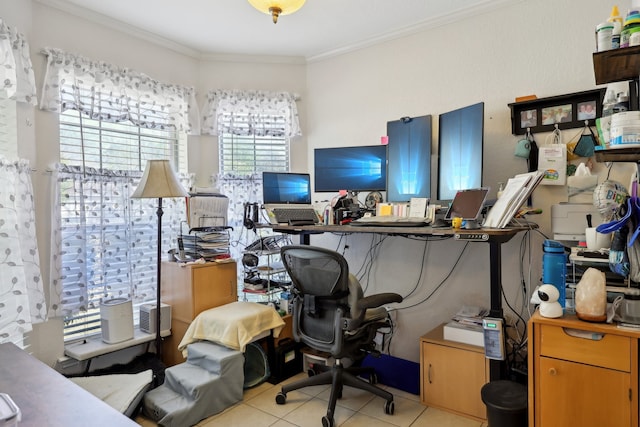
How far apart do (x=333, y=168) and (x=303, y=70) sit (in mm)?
1171

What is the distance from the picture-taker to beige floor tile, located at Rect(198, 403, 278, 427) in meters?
2.23

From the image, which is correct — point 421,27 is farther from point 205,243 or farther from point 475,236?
point 205,243

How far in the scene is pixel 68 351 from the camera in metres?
2.53

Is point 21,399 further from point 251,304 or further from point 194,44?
point 194,44

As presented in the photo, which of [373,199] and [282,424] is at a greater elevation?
[373,199]

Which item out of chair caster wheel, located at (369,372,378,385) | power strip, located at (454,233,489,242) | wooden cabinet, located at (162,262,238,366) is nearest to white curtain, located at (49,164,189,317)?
wooden cabinet, located at (162,262,238,366)

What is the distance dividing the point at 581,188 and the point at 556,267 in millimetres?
664

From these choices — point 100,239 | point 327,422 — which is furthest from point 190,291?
point 327,422

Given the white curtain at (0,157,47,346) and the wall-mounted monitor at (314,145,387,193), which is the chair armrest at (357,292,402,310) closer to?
the wall-mounted monitor at (314,145,387,193)

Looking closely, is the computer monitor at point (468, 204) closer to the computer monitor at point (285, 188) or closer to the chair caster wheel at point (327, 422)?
the computer monitor at point (285, 188)

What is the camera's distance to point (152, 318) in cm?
284

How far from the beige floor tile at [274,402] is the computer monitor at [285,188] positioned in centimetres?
138

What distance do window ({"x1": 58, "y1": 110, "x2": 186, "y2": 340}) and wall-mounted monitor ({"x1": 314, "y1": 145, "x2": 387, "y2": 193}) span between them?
126 cm

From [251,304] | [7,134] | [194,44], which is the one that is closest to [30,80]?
[7,134]
